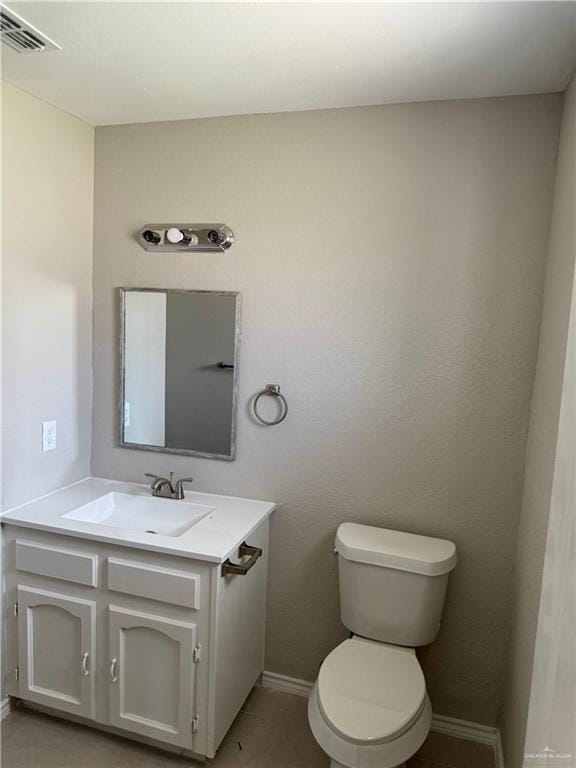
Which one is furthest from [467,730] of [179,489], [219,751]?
→ [179,489]

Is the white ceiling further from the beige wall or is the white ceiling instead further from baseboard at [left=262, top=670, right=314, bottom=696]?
baseboard at [left=262, top=670, right=314, bottom=696]

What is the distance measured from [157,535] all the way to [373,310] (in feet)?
3.85

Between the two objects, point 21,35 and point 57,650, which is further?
point 57,650

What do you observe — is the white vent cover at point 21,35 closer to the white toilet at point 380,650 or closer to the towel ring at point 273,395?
the towel ring at point 273,395

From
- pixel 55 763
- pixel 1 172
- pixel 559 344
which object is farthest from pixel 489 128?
Answer: pixel 55 763

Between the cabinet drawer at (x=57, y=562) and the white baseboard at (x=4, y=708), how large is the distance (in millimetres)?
575

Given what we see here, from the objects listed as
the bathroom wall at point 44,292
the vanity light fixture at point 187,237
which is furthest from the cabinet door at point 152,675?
the vanity light fixture at point 187,237

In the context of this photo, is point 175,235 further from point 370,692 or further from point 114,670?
point 370,692

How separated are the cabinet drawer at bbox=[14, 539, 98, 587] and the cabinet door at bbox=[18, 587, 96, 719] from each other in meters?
0.08

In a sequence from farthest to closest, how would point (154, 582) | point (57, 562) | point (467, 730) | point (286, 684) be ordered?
1. point (286, 684)
2. point (467, 730)
3. point (57, 562)
4. point (154, 582)

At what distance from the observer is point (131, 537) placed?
6.07 feet

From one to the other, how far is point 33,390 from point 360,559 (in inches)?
57.2

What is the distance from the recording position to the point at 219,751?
1.96 m

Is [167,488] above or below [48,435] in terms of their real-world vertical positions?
below
